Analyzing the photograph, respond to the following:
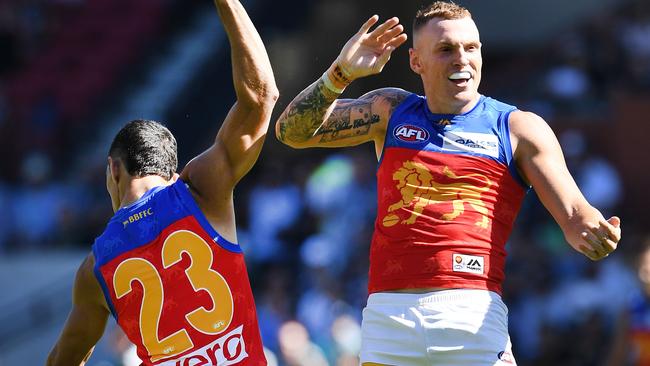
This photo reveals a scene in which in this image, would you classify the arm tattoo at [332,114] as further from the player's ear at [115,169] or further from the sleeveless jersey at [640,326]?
the sleeveless jersey at [640,326]

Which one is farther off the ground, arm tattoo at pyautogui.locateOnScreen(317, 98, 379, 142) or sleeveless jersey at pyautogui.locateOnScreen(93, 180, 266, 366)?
arm tattoo at pyautogui.locateOnScreen(317, 98, 379, 142)

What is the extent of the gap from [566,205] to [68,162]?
1403cm

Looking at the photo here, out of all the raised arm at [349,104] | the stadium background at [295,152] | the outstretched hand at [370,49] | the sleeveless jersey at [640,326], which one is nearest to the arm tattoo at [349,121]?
the raised arm at [349,104]

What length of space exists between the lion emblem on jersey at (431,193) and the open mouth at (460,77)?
16.9 inches

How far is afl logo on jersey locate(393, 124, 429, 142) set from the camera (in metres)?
5.93

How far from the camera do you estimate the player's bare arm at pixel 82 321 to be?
5.80 m

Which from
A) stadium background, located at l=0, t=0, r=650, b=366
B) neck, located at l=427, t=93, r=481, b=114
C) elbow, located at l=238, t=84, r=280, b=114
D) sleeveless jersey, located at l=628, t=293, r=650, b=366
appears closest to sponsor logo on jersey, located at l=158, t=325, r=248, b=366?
elbow, located at l=238, t=84, r=280, b=114

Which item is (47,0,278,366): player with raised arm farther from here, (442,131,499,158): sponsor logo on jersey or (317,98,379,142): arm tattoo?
(442,131,499,158): sponsor logo on jersey

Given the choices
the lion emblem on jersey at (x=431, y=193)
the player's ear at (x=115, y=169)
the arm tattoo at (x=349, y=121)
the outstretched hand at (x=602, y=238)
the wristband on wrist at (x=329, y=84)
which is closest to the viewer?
the outstretched hand at (x=602, y=238)

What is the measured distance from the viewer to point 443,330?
5656 millimetres

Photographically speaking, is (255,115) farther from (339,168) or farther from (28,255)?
(28,255)

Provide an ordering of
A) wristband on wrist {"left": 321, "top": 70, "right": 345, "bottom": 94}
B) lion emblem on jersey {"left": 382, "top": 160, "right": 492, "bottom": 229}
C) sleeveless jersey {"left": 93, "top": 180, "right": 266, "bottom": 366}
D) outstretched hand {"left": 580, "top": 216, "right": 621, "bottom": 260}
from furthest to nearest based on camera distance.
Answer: wristband on wrist {"left": 321, "top": 70, "right": 345, "bottom": 94} → lion emblem on jersey {"left": 382, "top": 160, "right": 492, "bottom": 229} → sleeveless jersey {"left": 93, "top": 180, "right": 266, "bottom": 366} → outstretched hand {"left": 580, "top": 216, "right": 621, "bottom": 260}

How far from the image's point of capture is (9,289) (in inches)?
667

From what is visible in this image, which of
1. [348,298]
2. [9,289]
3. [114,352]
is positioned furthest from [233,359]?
[9,289]
